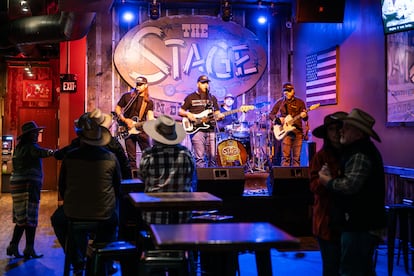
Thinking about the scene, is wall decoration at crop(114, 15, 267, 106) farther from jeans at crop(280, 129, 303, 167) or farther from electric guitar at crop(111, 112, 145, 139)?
jeans at crop(280, 129, 303, 167)

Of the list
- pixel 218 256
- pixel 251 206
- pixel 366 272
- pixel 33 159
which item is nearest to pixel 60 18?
Result: pixel 33 159

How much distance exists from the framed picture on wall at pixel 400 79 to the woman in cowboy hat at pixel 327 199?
3.67 metres

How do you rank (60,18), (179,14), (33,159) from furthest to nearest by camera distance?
(179,14)
(60,18)
(33,159)

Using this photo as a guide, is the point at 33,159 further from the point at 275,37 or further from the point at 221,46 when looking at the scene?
the point at 275,37

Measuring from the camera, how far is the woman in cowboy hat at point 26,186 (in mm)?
6836

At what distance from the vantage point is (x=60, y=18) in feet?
32.0

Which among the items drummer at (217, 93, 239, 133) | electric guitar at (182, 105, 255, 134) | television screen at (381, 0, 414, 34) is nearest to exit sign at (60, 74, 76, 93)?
electric guitar at (182, 105, 255, 134)

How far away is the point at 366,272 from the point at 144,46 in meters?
8.68

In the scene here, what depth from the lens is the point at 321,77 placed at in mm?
10984

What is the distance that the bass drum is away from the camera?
10156 mm

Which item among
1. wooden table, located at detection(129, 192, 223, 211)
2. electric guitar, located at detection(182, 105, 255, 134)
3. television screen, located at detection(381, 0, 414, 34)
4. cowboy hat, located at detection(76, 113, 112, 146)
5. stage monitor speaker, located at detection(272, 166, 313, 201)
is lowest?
stage monitor speaker, located at detection(272, 166, 313, 201)

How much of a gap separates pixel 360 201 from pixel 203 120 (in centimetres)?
606

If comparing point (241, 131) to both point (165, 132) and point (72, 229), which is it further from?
point (72, 229)

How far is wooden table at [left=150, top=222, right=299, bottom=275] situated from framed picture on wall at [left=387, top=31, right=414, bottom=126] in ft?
16.1
